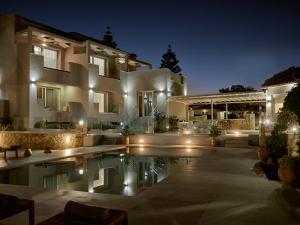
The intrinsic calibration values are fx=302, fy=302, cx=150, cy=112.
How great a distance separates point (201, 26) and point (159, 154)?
20406 millimetres

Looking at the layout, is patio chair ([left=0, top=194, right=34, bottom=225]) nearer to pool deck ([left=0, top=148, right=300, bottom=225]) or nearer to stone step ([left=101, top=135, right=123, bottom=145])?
pool deck ([left=0, top=148, right=300, bottom=225])

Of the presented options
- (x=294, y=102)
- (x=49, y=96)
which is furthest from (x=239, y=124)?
(x=294, y=102)

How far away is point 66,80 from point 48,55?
265 cm

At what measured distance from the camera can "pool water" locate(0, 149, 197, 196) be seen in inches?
342

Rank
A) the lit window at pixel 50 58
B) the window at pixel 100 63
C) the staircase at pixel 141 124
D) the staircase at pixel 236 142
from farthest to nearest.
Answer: the window at pixel 100 63 < the staircase at pixel 141 124 < the lit window at pixel 50 58 < the staircase at pixel 236 142

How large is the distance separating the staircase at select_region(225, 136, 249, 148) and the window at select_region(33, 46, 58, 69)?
47.5ft

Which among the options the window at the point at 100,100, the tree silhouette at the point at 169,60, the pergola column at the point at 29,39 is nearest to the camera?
the pergola column at the point at 29,39

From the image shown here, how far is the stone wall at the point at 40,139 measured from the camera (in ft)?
56.9

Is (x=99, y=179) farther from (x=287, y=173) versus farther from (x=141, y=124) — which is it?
(x=141, y=124)

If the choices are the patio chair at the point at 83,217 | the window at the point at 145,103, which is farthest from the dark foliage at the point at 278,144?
the window at the point at 145,103

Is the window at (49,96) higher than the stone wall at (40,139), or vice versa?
the window at (49,96)

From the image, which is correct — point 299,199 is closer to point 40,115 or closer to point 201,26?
point 40,115

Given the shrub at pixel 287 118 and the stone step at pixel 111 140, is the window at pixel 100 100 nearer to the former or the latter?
the stone step at pixel 111 140

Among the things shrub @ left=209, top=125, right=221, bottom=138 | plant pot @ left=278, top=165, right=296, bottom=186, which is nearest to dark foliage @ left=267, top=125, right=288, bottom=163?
plant pot @ left=278, top=165, right=296, bottom=186
